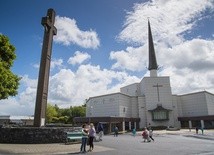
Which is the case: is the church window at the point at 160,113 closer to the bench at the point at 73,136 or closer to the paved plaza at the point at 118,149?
the paved plaza at the point at 118,149

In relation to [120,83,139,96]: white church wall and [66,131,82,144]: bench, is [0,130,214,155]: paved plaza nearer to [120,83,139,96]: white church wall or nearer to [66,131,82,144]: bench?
[66,131,82,144]: bench

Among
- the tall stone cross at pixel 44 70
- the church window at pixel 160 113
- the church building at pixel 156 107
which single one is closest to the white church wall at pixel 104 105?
the church building at pixel 156 107

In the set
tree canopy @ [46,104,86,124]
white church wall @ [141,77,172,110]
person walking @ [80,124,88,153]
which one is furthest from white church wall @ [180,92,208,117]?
person walking @ [80,124,88,153]

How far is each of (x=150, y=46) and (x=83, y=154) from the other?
206ft

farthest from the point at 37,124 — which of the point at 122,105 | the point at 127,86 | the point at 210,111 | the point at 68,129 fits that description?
the point at 127,86

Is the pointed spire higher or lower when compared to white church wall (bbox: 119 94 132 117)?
higher

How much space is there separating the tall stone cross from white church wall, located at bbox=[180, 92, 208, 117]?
166 feet

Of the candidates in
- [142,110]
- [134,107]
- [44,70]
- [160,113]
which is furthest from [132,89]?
[44,70]

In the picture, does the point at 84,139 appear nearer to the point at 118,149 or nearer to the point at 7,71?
the point at 118,149

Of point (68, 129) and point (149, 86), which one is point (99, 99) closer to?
point (149, 86)

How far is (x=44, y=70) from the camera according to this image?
2086 centimetres

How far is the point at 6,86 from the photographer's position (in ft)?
73.7

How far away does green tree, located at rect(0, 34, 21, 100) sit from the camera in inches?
853

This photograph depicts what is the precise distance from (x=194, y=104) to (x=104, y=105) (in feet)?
85.0
